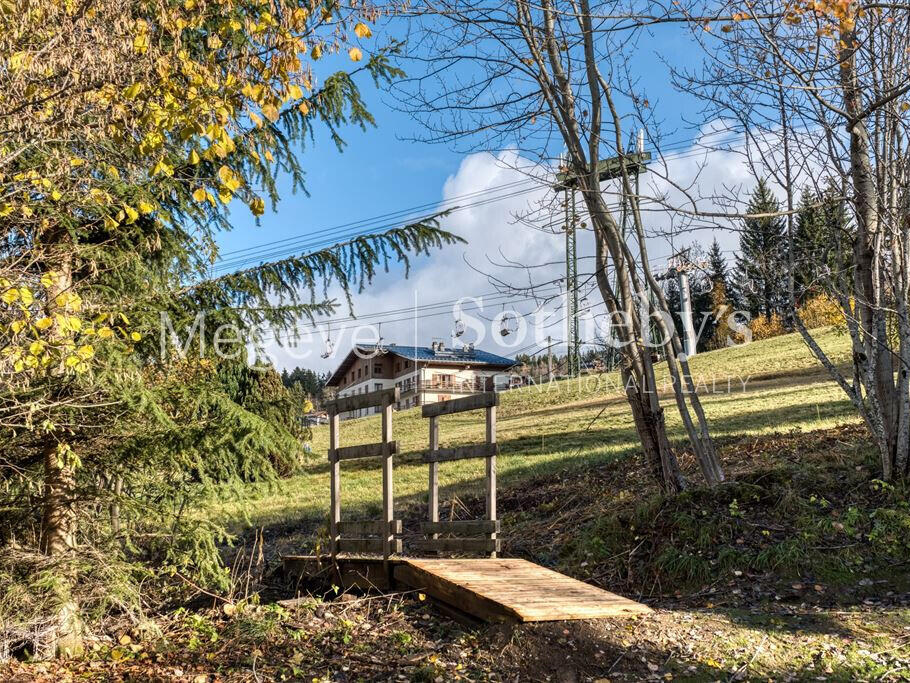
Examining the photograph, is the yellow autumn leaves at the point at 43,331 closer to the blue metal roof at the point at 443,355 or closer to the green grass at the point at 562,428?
the green grass at the point at 562,428

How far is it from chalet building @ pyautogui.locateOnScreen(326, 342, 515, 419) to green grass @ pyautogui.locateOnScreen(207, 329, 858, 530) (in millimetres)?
16048

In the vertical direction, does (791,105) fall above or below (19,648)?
above

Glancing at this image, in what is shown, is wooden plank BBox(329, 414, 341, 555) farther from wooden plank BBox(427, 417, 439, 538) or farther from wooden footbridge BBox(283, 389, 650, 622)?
wooden plank BBox(427, 417, 439, 538)

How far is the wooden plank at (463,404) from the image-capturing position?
6715 millimetres

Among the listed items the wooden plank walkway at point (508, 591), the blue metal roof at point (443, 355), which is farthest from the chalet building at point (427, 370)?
the wooden plank walkway at point (508, 591)

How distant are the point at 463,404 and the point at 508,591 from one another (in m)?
1.94

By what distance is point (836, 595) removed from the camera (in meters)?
6.46

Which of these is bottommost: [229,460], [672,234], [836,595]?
[836,595]

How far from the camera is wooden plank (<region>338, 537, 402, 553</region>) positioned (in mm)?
6816

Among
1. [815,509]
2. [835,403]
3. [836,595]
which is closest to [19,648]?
[836,595]

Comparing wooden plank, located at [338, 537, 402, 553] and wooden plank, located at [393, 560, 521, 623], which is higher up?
wooden plank, located at [338, 537, 402, 553]

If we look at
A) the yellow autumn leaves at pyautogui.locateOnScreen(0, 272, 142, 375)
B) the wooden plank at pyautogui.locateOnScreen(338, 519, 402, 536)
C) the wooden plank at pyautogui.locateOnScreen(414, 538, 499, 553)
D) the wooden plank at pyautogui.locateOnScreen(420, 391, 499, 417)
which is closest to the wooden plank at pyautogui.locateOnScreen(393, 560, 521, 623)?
the wooden plank at pyautogui.locateOnScreen(338, 519, 402, 536)

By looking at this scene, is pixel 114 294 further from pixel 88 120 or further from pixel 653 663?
pixel 653 663

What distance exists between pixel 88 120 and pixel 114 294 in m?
1.56
